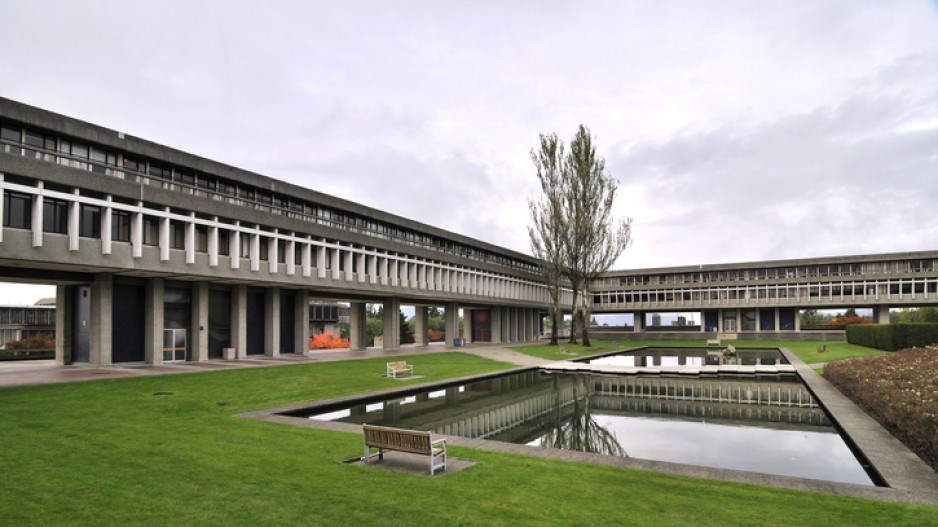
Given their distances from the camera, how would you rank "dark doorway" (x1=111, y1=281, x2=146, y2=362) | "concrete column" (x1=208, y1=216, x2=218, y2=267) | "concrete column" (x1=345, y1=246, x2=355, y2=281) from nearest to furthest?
1. "dark doorway" (x1=111, y1=281, x2=146, y2=362)
2. "concrete column" (x1=208, y1=216, x2=218, y2=267)
3. "concrete column" (x1=345, y1=246, x2=355, y2=281)

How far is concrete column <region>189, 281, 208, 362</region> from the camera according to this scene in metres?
33.0

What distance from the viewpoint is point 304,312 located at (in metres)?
41.0

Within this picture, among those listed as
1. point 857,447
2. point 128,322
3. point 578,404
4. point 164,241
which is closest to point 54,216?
point 164,241

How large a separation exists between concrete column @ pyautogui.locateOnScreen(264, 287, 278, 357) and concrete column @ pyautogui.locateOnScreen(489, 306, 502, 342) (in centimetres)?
3446

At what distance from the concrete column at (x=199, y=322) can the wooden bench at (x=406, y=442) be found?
2535cm

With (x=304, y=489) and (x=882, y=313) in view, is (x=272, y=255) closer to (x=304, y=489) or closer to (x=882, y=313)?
(x=304, y=489)

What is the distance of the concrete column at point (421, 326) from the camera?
190 ft

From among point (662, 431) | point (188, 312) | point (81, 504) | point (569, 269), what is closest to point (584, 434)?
point (662, 431)

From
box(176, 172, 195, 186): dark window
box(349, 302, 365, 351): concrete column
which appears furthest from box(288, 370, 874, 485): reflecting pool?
box(349, 302, 365, 351): concrete column

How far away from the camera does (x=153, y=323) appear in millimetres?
30453

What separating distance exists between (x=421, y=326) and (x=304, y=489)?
4946 cm

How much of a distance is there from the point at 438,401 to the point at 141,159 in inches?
804

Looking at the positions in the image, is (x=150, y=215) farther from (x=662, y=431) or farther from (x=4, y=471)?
(x=662, y=431)

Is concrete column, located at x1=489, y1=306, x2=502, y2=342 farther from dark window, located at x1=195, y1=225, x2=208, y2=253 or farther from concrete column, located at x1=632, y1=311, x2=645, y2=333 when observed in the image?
dark window, located at x1=195, y1=225, x2=208, y2=253
